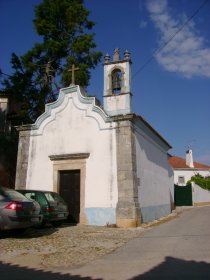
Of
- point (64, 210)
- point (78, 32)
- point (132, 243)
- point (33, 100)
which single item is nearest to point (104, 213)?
point (64, 210)

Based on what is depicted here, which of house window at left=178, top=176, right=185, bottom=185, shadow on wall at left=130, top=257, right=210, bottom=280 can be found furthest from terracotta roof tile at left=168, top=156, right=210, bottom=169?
shadow on wall at left=130, top=257, right=210, bottom=280

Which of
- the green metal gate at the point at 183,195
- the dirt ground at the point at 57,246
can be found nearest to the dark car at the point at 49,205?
the dirt ground at the point at 57,246

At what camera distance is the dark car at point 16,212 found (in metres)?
9.00

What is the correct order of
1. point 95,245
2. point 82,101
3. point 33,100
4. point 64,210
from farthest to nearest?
point 33,100, point 82,101, point 64,210, point 95,245

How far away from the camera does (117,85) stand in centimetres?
1600

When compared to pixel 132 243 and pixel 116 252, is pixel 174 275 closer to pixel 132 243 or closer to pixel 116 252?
pixel 116 252

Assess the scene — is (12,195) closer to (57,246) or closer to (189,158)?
(57,246)

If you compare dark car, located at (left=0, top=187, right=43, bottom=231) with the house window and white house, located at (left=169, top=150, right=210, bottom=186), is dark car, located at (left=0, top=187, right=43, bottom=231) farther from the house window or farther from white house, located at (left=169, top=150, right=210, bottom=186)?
the house window

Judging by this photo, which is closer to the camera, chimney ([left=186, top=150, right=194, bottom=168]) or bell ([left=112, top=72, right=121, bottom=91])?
bell ([left=112, top=72, right=121, bottom=91])

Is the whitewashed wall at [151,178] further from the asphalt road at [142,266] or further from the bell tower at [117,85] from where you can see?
the asphalt road at [142,266]

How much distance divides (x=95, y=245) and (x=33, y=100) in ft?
53.9

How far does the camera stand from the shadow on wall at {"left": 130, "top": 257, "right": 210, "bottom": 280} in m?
5.30

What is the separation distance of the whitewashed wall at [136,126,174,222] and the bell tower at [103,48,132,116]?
154 centimetres

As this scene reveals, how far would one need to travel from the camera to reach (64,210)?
41.6 ft
